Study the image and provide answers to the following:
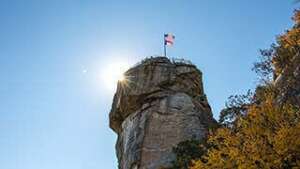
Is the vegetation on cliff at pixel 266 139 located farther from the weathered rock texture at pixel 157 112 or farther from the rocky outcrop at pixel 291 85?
the weathered rock texture at pixel 157 112

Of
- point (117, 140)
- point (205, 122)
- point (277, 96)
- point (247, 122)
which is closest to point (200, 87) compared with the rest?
point (205, 122)

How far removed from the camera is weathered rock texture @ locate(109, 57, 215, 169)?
47844 mm

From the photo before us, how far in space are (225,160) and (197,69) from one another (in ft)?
106

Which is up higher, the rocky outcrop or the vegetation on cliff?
the rocky outcrop

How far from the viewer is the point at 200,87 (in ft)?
185

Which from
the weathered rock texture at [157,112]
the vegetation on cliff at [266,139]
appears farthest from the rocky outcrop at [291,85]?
the weathered rock texture at [157,112]

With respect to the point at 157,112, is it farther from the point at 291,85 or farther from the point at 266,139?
the point at 266,139

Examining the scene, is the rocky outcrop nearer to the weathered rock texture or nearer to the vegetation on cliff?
the vegetation on cliff

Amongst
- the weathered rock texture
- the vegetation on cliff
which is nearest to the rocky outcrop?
the vegetation on cliff

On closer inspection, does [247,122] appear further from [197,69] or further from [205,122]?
[197,69]

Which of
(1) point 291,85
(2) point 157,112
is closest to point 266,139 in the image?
(1) point 291,85

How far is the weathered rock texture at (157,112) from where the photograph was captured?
47.8m

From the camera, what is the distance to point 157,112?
51031mm

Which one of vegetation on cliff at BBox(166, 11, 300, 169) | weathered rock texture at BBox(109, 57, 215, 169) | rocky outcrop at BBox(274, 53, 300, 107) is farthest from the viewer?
weathered rock texture at BBox(109, 57, 215, 169)
